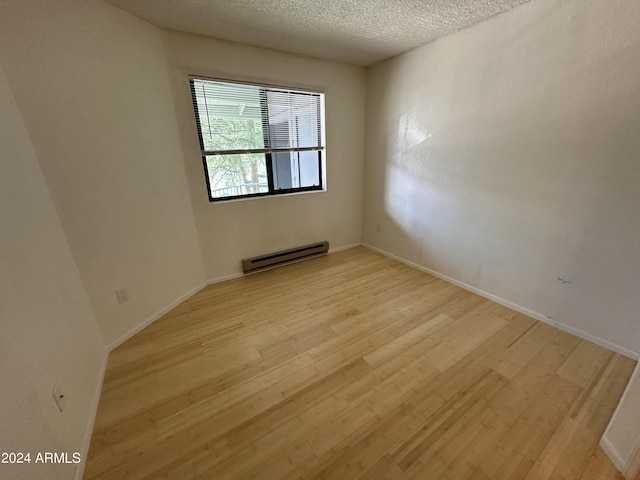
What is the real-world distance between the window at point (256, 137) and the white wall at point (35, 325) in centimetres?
136

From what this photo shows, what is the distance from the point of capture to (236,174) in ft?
9.29

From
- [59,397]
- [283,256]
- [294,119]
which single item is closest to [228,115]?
[294,119]

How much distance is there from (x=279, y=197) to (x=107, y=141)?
165 centimetres

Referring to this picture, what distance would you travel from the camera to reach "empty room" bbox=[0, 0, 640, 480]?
4.08 ft

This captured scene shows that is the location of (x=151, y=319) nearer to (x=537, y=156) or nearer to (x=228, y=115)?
(x=228, y=115)

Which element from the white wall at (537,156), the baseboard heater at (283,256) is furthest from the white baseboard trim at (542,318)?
the baseboard heater at (283,256)

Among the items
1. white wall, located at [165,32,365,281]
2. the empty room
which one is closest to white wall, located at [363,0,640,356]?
the empty room

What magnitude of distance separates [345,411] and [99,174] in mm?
2210

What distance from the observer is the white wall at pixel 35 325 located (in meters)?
0.95

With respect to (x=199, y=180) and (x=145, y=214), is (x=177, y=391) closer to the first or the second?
(x=145, y=214)

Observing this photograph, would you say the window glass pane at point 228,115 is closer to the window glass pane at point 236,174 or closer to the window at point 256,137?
the window at point 256,137

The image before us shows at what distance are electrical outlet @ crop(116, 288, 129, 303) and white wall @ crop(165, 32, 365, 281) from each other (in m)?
0.86

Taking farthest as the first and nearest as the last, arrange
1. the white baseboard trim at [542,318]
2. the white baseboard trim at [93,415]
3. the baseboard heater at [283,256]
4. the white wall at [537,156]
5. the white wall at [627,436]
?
1. the baseboard heater at [283,256]
2. the white baseboard trim at [542,318]
3. the white wall at [537,156]
4. the white baseboard trim at [93,415]
5. the white wall at [627,436]

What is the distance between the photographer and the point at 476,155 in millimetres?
2416
